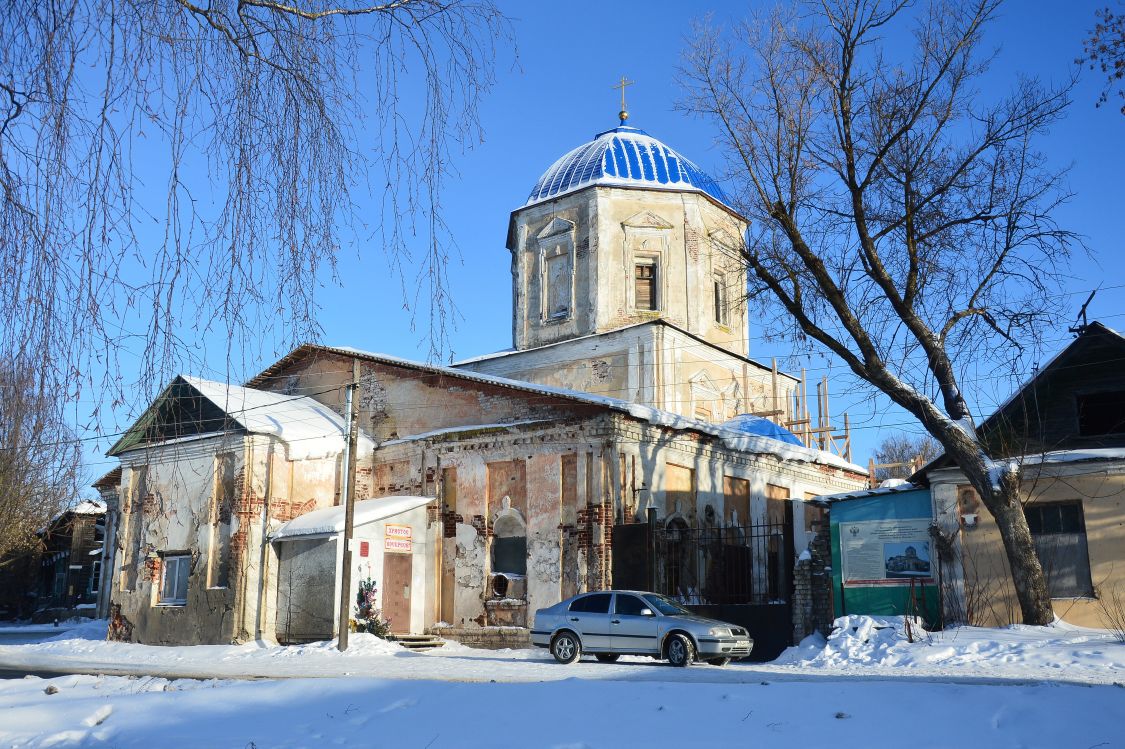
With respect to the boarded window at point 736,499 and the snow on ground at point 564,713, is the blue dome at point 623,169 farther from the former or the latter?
the snow on ground at point 564,713

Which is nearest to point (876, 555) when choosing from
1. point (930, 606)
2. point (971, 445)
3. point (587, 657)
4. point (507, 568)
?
point (930, 606)

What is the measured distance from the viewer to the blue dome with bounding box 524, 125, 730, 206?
1200 inches

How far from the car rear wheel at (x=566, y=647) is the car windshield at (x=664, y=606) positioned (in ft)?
4.83

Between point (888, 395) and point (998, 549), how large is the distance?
3560 millimetres

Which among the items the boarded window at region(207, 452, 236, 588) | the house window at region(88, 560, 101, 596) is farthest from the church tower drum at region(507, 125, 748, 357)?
the house window at region(88, 560, 101, 596)

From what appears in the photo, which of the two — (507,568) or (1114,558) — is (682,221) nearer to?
(507,568)

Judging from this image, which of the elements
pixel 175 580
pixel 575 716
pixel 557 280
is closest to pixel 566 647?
pixel 575 716

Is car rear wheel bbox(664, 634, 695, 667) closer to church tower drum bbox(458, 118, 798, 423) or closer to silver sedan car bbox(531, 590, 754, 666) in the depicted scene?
silver sedan car bbox(531, 590, 754, 666)

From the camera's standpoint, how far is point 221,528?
25.4 m

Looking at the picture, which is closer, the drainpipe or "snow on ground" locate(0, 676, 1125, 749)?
"snow on ground" locate(0, 676, 1125, 749)

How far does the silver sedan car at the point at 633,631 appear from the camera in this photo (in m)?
17.0

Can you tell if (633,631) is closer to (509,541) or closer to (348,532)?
(509,541)

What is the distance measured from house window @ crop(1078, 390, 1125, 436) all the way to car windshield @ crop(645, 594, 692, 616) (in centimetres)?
817

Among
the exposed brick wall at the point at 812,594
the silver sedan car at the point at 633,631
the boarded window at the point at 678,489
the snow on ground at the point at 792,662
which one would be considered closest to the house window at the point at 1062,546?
the snow on ground at the point at 792,662
